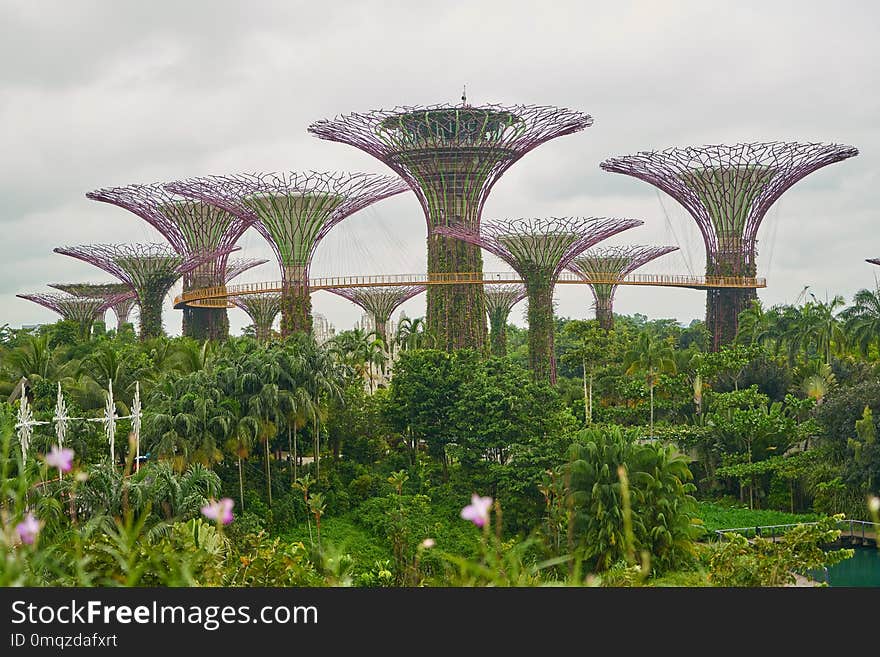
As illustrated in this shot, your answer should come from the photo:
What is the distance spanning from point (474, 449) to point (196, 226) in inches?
960

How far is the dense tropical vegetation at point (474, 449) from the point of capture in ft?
58.5

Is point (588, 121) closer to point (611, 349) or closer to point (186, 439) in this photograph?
point (611, 349)

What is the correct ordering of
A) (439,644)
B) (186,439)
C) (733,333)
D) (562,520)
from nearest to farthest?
(439,644), (562,520), (186,439), (733,333)

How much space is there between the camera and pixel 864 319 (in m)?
32.9

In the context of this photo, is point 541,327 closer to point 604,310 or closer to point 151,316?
point 604,310

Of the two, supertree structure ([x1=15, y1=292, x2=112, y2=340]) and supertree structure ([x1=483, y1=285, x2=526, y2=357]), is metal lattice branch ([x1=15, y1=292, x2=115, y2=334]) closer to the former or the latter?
supertree structure ([x1=15, y1=292, x2=112, y2=340])

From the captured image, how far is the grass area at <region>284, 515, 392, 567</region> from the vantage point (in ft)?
66.2

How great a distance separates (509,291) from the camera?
2330 inches

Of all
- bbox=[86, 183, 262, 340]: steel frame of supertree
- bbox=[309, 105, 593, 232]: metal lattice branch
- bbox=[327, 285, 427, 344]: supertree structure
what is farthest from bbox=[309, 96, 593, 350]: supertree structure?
bbox=[327, 285, 427, 344]: supertree structure

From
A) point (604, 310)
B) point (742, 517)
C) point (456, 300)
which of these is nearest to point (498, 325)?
point (604, 310)

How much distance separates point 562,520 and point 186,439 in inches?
334

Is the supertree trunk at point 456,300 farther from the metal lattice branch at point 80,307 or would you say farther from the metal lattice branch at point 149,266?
the metal lattice branch at point 80,307

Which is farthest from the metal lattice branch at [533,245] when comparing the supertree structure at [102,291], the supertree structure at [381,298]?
the supertree structure at [102,291]

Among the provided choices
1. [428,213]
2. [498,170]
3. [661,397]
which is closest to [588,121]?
[498,170]
